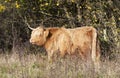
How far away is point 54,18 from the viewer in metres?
14.6

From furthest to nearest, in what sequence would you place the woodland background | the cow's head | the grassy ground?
the woodland background, the cow's head, the grassy ground

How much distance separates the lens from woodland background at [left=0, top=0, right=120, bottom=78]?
1203 centimetres

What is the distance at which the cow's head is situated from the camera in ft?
35.9

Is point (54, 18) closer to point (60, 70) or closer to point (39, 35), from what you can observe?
point (39, 35)

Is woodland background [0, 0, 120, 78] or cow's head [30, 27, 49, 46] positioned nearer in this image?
cow's head [30, 27, 49, 46]

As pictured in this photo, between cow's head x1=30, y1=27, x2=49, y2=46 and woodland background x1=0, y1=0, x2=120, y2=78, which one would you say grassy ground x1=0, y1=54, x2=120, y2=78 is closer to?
woodland background x1=0, y1=0, x2=120, y2=78

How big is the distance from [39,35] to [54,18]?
12.1 feet

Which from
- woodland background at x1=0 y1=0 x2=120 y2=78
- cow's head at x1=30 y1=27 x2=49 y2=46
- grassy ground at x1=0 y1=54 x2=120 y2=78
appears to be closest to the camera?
grassy ground at x1=0 y1=54 x2=120 y2=78

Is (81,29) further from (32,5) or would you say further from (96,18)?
(32,5)

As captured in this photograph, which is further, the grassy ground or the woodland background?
the woodland background

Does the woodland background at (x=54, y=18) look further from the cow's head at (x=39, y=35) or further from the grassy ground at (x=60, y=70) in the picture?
the grassy ground at (x=60, y=70)

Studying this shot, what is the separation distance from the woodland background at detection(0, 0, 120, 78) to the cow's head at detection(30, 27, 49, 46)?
542mm

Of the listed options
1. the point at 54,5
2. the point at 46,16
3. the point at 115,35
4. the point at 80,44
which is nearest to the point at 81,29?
the point at 80,44

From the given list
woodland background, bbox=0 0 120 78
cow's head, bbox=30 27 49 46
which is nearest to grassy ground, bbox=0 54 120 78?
woodland background, bbox=0 0 120 78
